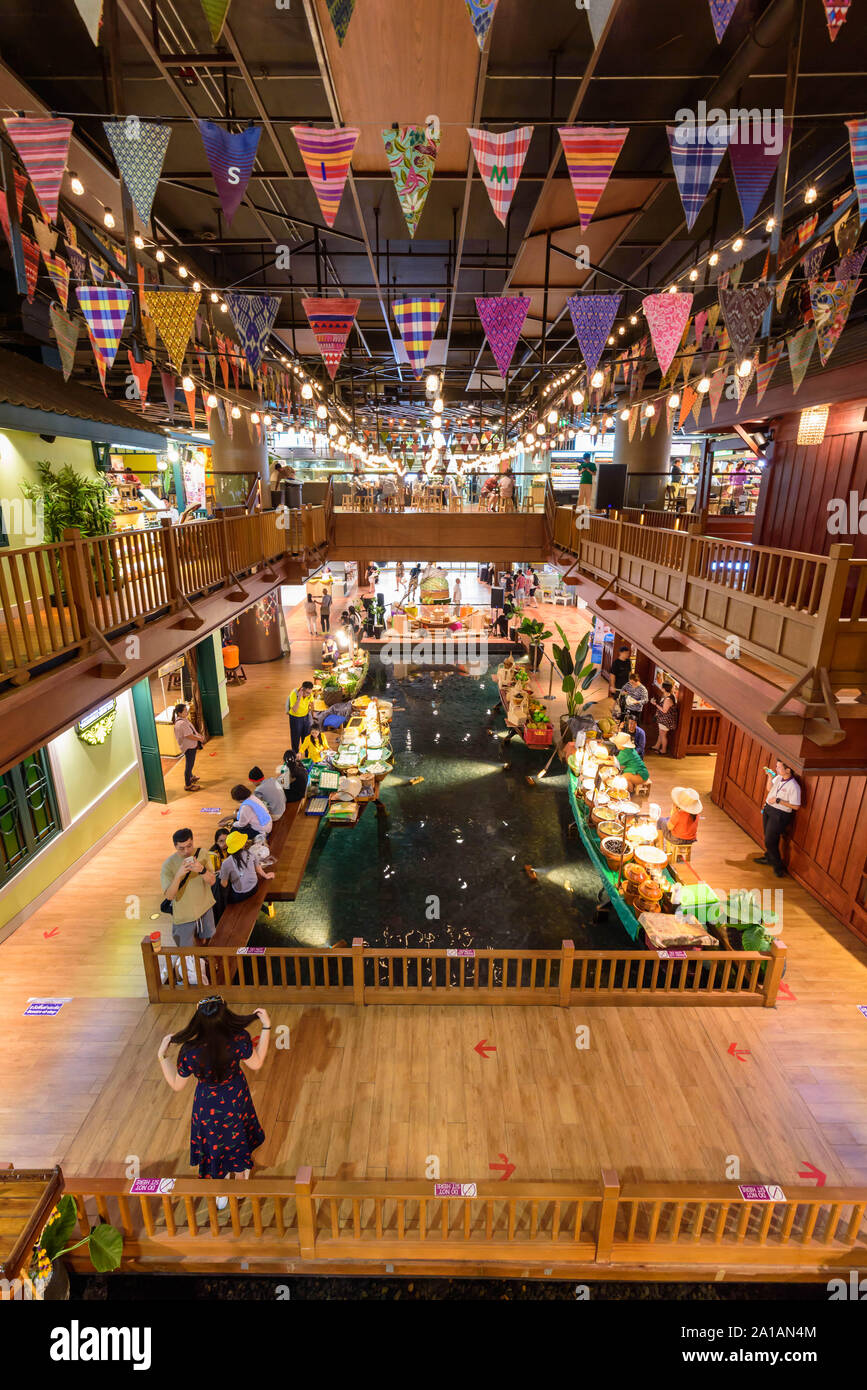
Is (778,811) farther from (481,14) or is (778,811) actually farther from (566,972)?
(481,14)

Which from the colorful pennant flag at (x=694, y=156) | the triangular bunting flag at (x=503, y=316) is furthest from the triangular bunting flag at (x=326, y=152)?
the triangular bunting flag at (x=503, y=316)

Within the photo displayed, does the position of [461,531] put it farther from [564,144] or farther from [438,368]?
[564,144]

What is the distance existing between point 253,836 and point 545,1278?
20.1 ft

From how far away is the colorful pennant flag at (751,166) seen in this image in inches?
207

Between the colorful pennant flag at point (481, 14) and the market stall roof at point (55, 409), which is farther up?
the colorful pennant flag at point (481, 14)

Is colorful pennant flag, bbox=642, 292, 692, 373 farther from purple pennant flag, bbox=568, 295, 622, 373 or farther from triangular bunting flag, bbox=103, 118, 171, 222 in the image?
triangular bunting flag, bbox=103, 118, 171, 222

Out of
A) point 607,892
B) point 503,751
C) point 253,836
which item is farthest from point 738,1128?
point 503,751

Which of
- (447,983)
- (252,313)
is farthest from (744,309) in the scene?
(447,983)

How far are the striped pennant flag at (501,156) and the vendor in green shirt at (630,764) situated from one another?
852cm

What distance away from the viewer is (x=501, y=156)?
196 inches

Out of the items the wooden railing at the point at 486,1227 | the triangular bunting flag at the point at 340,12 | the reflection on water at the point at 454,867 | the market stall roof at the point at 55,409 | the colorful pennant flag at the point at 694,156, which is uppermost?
the colorful pennant flag at the point at 694,156

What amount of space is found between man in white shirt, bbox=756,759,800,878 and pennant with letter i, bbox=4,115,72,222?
10.5 meters

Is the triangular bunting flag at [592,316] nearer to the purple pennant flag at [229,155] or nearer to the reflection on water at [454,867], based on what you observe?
the purple pennant flag at [229,155]

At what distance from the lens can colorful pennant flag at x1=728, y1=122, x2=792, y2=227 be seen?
527cm
